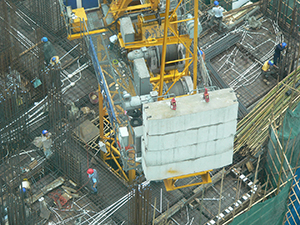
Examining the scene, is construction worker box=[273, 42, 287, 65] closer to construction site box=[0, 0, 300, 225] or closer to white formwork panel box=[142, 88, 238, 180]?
construction site box=[0, 0, 300, 225]

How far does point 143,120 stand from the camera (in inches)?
1471

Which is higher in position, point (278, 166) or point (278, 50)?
point (278, 50)

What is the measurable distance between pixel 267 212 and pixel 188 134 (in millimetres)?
7652

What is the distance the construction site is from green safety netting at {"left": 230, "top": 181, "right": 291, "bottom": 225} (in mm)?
65

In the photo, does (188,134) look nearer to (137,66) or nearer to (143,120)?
(143,120)

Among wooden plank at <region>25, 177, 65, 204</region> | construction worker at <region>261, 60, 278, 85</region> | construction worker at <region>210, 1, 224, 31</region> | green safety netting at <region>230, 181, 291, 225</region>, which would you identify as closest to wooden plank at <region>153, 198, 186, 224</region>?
green safety netting at <region>230, 181, 291, 225</region>

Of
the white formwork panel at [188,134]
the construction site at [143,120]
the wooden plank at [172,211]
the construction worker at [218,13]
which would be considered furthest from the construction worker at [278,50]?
the white formwork panel at [188,134]

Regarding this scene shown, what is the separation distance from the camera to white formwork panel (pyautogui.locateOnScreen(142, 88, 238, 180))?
120 feet

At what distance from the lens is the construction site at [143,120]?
1523 inches

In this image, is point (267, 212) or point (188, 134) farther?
point (267, 212)

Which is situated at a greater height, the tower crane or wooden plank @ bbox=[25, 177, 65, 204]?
the tower crane

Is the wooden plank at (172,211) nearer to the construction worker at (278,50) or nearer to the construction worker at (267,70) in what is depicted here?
the construction worker at (267,70)

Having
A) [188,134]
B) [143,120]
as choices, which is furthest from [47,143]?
[188,134]

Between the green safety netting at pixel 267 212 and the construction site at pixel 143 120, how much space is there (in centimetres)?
7
